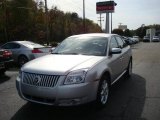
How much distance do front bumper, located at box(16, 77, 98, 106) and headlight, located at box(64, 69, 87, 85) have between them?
8 cm

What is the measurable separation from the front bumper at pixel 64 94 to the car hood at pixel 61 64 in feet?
0.91

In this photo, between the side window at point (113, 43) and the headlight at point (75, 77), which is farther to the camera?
the side window at point (113, 43)

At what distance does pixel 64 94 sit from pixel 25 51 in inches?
337

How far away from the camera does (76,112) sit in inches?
209

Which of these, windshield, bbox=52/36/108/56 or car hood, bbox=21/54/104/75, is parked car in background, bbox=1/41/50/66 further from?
car hood, bbox=21/54/104/75

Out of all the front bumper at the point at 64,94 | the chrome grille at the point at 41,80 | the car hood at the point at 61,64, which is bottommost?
the front bumper at the point at 64,94

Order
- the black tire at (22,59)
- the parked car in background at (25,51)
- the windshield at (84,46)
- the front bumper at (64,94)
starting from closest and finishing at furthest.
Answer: the front bumper at (64,94), the windshield at (84,46), the parked car in background at (25,51), the black tire at (22,59)

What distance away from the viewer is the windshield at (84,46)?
6.21 m

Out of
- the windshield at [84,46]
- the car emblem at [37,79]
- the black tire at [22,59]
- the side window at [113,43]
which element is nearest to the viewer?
the car emblem at [37,79]

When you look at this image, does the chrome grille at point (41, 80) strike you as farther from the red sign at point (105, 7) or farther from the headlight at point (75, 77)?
the red sign at point (105, 7)

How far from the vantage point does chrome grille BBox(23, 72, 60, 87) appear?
189 inches

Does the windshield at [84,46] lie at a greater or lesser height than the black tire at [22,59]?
greater

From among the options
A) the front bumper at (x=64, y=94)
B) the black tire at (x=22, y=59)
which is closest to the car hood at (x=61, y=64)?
the front bumper at (x=64, y=94)

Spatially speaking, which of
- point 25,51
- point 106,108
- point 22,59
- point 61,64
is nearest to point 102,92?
point 106,108
